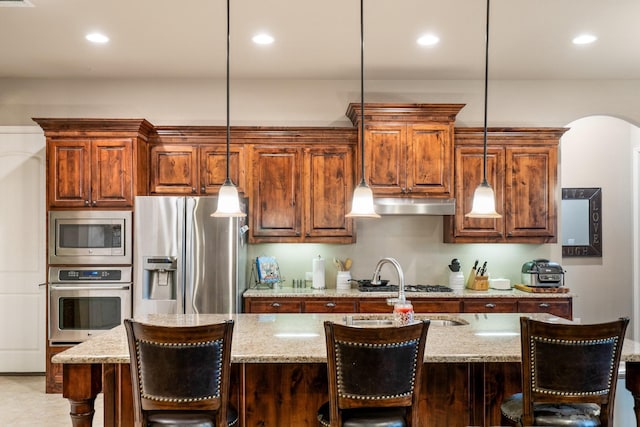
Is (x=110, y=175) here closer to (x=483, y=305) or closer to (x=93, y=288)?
(x=93, y=288)

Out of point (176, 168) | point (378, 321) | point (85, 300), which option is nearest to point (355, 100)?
point (176, 168)

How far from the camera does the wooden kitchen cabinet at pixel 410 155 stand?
464 cm

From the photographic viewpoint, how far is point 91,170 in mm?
4445

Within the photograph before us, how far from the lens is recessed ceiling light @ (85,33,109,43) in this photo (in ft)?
13.1

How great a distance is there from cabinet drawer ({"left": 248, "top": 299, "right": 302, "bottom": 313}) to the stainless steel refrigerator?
0.18 metres

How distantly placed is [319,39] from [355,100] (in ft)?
3.73

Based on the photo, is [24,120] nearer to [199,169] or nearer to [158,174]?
[158,174]

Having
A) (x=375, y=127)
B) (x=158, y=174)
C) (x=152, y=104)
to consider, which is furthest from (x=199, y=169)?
(x=375, y=127)

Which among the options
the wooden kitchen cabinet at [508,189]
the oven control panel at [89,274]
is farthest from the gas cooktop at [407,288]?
the oven control panel at [89,274]

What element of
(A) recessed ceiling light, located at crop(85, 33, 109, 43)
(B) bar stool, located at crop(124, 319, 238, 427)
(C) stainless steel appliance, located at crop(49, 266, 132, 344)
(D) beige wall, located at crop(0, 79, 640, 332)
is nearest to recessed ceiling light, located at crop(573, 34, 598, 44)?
(D) beige wall, located at crop(0, 79, 640, 332)

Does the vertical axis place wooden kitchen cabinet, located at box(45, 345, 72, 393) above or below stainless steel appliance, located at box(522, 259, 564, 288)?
below

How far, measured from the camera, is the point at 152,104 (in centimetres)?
508

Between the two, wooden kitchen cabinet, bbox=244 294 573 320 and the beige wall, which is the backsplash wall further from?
wooden kitchen cabinet, bbox=244 294 573 320

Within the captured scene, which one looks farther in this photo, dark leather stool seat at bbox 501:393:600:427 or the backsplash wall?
the backsplash wall
